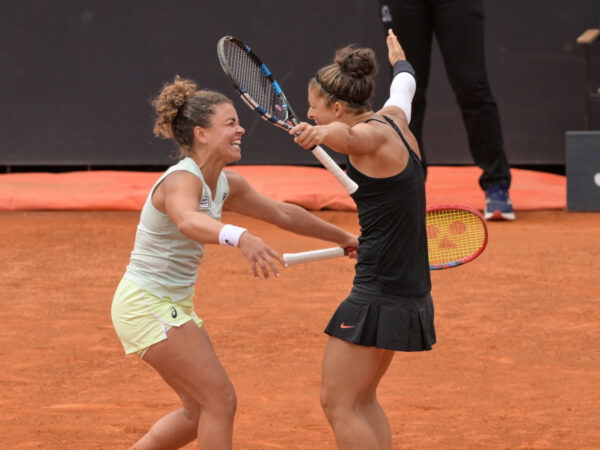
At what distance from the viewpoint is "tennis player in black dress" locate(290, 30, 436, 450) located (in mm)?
3514

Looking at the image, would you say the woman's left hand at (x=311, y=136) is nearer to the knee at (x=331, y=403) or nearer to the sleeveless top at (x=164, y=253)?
the sleeveless top at (x=164, y=253)

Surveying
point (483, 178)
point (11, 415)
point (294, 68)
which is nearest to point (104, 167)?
point (294, 68)

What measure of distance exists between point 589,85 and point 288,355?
6.05 m

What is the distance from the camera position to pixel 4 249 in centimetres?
831

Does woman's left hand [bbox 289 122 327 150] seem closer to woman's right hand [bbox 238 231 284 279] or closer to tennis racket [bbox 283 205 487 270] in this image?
woman's right hand [bbox 238 231 284 279]

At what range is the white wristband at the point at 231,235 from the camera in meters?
3.17

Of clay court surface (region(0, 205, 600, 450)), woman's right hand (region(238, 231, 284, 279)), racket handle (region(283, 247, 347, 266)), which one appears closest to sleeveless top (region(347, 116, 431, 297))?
racket handle (region(283, 247, 347, 266))

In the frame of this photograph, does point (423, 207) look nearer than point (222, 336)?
Yes

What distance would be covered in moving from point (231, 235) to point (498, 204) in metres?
6.00

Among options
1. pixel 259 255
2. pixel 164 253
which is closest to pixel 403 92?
pixel 164 253

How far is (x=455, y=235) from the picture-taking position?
14.0 ft

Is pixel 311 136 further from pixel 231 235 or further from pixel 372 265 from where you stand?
pixel 372 265

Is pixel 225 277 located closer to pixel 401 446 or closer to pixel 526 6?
pixel 401 446

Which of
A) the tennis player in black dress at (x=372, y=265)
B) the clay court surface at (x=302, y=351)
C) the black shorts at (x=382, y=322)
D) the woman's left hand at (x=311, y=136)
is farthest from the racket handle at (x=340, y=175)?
the clay court surface at (x=302, y=351)
